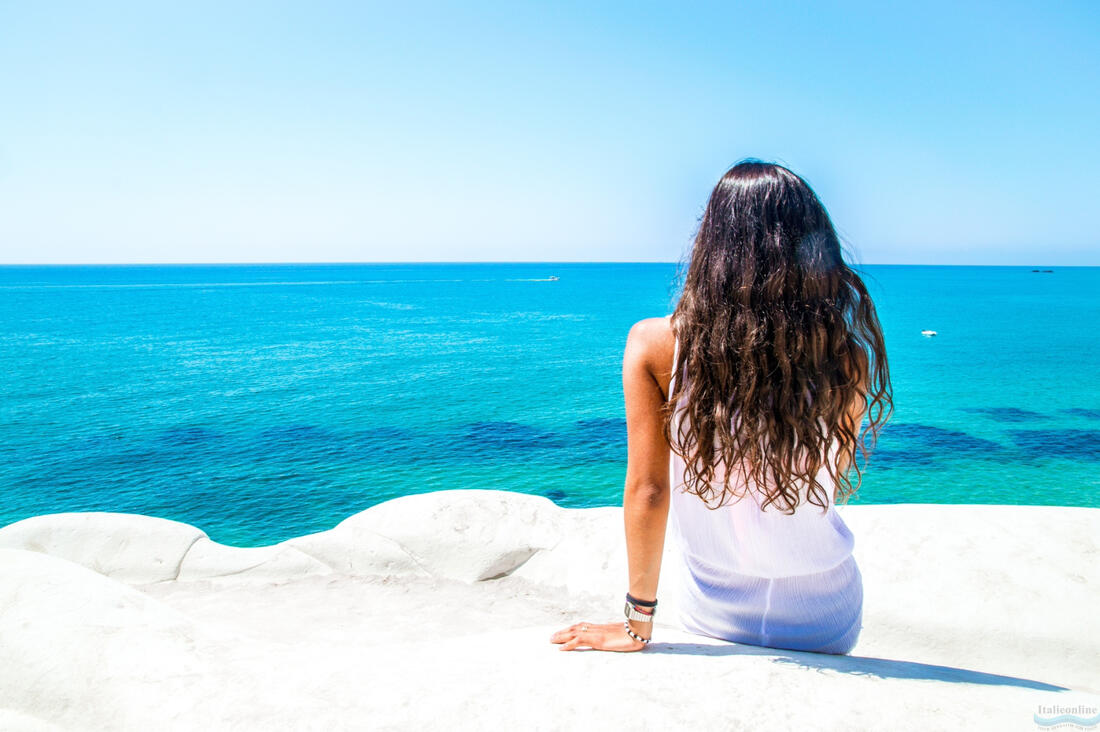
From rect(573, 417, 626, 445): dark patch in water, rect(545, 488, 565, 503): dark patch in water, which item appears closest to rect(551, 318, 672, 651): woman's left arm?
rect(545, 488, 565, 503): dark patch in water

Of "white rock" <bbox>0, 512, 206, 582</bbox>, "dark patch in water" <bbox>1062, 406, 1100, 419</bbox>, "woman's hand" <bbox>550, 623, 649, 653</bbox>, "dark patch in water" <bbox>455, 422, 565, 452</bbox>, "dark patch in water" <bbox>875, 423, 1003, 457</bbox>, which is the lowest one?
"dark patch in water" <bbox>455, 422, 565, 452</bbox>

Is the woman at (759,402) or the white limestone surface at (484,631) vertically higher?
the woman at (759,402)

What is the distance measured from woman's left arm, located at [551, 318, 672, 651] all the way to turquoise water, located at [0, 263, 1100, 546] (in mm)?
216

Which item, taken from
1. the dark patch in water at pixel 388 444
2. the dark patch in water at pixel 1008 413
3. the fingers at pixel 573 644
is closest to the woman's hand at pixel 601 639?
the fingers at pixel 573 644

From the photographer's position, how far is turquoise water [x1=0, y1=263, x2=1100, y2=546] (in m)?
20.2

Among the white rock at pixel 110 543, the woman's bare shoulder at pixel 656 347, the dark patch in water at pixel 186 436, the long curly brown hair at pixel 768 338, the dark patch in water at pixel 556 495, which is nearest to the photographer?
the long curly brown hair at pixel 768 338

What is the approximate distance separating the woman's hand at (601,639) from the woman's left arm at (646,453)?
0.40 meters

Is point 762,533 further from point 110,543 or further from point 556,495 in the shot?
point 556,495

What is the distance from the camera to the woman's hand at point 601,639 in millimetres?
3234

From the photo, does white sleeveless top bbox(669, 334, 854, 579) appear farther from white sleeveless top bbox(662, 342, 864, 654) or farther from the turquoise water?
the turquoise water

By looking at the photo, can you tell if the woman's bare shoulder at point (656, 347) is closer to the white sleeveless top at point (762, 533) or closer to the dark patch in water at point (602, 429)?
the white sleeveless top at point (762, 533)

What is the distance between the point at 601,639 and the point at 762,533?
112 centimetres

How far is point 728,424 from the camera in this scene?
2416 millimetres

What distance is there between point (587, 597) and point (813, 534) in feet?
20.7
